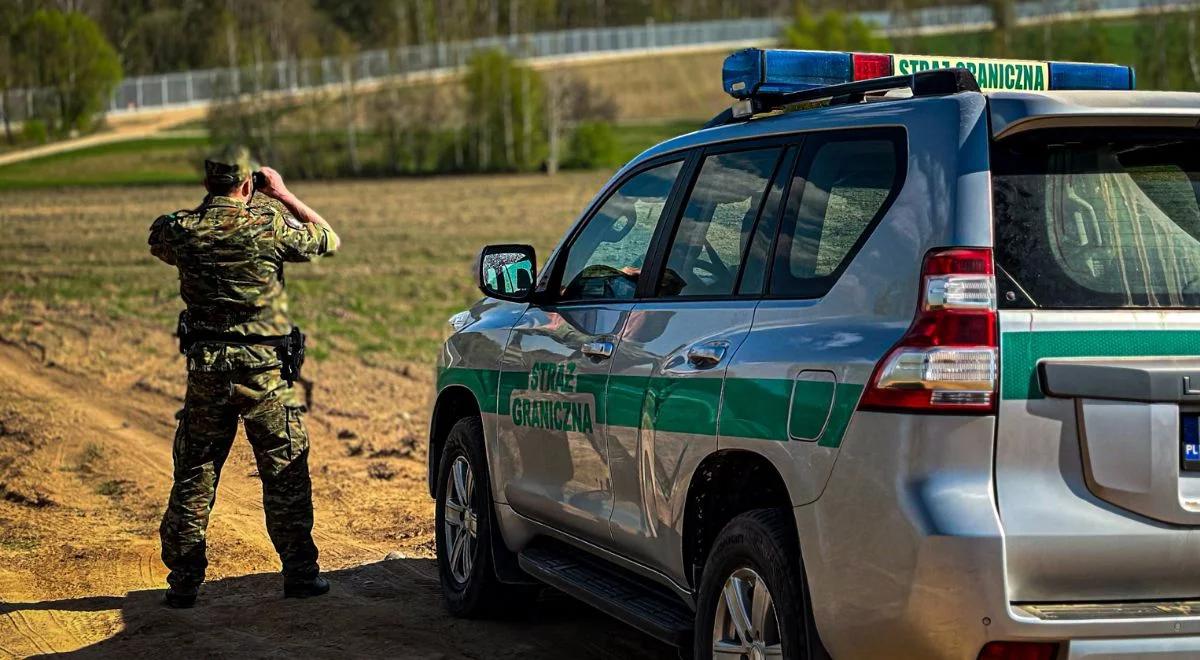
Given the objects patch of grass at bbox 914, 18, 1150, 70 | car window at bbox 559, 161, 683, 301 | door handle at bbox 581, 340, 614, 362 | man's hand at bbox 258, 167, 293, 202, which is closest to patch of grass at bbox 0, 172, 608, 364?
man's hand at bbox 258, 167, 293, 202

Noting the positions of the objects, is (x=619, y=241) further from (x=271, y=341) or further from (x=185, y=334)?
(x=185, y=334)

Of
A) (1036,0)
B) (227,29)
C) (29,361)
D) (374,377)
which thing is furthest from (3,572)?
(1036,0)

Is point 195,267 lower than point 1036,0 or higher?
lower

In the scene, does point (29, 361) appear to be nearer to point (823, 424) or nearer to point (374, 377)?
point (374, 377)

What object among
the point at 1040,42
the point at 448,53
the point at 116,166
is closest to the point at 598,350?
the point at 116,166

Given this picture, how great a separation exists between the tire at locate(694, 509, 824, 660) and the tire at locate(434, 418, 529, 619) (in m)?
1.91

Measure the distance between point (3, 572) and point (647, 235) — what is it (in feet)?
12.5

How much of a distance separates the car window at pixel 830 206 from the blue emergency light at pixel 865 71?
0.56m

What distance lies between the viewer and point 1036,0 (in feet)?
342

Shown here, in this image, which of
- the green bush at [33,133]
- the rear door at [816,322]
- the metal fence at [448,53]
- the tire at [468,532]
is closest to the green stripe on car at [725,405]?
the rear door at [816,322]

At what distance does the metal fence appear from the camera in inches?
2657

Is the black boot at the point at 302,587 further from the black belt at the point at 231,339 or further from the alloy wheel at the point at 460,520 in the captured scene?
the black belt at the point at 231,339

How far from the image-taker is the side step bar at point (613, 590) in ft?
16.7

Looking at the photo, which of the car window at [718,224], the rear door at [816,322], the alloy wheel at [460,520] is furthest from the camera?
the alloy wheel at [460,520]
